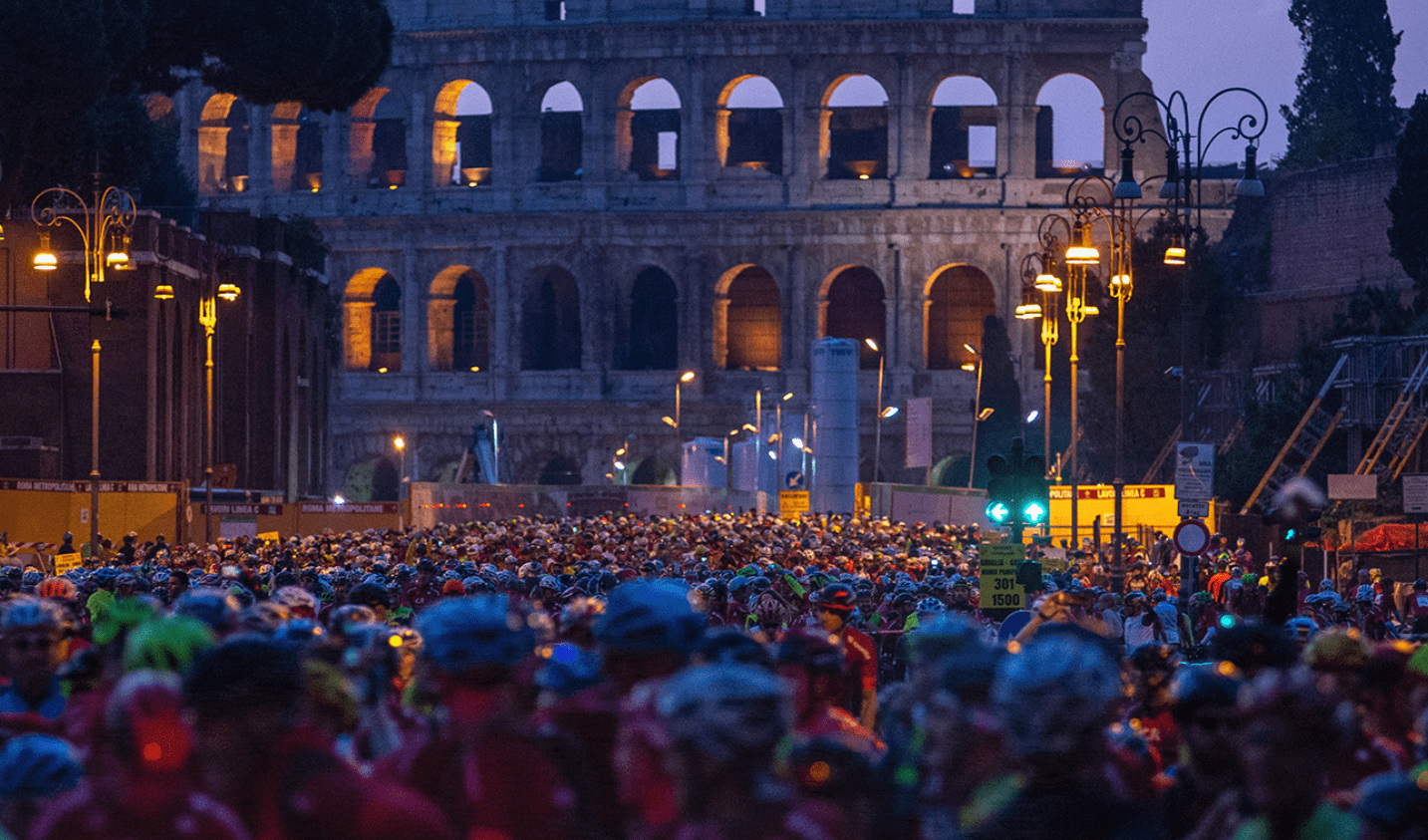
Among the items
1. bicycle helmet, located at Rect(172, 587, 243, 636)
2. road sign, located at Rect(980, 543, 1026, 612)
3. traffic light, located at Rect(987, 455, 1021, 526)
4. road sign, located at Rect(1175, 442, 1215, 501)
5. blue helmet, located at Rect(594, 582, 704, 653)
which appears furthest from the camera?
road sign, located at Rect(1175, 442, 1215, 501)

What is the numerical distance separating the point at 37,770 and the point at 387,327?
69.7 meters

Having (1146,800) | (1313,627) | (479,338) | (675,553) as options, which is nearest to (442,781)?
(1146,800)

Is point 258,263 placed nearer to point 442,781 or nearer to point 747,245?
point 747,245

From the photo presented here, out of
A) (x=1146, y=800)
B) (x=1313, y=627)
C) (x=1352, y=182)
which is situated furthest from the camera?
(x=1352, y=182)

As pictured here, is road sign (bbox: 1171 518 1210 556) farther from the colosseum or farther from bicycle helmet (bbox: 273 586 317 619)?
the colosseum

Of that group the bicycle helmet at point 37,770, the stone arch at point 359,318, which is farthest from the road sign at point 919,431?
the bicycle helmet at point 37,770

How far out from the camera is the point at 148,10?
1058 inches

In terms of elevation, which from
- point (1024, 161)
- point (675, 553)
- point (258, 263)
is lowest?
point (675, 553)

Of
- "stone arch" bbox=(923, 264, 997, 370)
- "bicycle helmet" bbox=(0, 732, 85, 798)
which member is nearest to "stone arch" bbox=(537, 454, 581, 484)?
"stone arch" bbox=(923, 264, 997, 370)

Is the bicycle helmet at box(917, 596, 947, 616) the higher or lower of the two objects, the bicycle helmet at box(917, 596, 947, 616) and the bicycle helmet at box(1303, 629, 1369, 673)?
Answer: the lower

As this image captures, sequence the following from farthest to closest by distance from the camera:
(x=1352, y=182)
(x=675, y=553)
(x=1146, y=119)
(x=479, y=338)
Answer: (x=479, y=338) → (x=1146, y=119) → (x=1352, y=182) → (x=675, y=553)

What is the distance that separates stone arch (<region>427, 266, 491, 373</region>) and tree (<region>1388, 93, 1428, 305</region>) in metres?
32.4

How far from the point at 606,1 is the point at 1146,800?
212 feet

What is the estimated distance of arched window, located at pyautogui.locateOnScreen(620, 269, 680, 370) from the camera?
7181 cm
